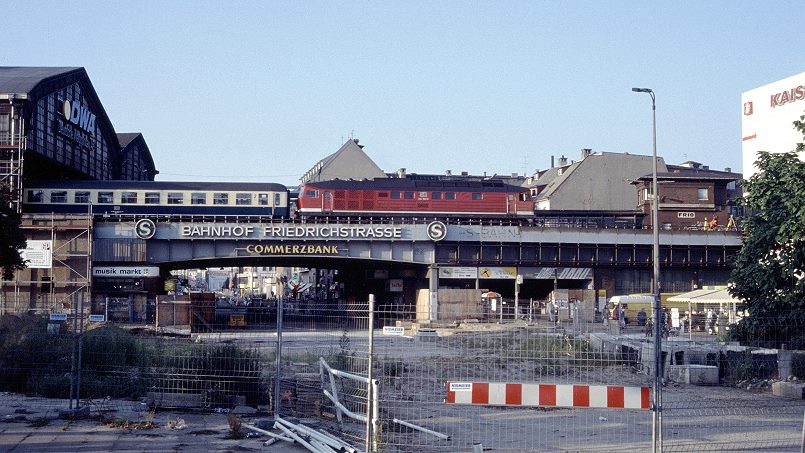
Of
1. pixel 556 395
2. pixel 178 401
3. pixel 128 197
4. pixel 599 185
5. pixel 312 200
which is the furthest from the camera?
pixel 599 185

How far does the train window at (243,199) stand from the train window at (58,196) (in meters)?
11.8

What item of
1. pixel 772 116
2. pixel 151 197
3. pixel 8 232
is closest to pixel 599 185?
pixel 772 116

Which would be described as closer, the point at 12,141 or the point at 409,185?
the point at 12,141

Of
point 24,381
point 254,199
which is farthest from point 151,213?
point 24,381

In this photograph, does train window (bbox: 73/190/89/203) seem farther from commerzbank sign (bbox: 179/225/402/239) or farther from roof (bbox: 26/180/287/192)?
commerzbank sign (bbox: 179/225/402/239)

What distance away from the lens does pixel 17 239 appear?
30.4 metres

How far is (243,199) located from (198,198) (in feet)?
10.6

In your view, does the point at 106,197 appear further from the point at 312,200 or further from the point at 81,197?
the point at 312,200

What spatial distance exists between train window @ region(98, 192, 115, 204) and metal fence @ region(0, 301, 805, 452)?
40.8 metres

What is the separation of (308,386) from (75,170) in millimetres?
56959

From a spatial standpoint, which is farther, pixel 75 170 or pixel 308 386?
pixel 75 170

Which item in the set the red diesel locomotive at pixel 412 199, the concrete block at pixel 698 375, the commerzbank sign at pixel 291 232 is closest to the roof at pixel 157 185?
the commerzbank sign at pixel 291 232

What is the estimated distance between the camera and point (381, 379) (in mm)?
12711

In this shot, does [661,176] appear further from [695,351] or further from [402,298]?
[695,351]
